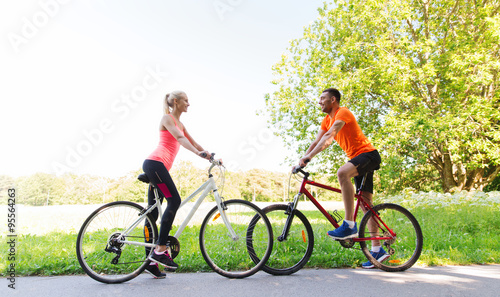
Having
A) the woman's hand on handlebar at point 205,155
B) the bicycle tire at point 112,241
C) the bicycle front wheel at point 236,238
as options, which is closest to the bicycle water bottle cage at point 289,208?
the bicycle front wheel at point 236,238

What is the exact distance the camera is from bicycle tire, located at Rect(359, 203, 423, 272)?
12.5 feet

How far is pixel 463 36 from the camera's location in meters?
12.3

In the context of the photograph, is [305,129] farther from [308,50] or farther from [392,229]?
[392,229]

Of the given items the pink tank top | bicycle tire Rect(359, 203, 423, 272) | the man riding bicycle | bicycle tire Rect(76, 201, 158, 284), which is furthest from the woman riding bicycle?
bicycle tire Rect(359, 203, 423, 272)

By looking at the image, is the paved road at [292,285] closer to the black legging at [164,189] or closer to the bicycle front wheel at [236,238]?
the bicycle front wheel at [236,238]

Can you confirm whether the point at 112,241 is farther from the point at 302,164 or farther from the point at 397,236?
the point at 397,236

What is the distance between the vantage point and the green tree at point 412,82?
1135cm

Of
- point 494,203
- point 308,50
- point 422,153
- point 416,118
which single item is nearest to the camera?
point 494,203

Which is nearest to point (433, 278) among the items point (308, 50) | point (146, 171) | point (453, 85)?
point (146, 171)

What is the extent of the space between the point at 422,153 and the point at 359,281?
10097mm

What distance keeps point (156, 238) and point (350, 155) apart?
94.2 inches

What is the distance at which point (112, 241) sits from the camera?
3475 mm

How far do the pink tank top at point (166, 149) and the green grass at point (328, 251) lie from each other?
1.21m

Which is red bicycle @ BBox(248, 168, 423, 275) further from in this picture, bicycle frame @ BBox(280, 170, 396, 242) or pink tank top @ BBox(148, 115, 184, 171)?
pink tank top @ BBox(148, 115, 184, 171)
